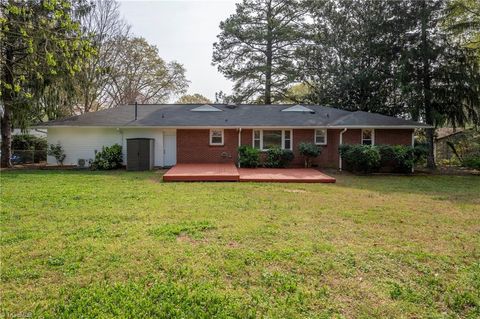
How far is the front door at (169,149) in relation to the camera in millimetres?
16344

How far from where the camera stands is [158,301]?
2.85 metres

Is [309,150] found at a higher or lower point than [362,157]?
higher

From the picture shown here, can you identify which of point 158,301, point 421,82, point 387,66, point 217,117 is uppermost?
point 387,66

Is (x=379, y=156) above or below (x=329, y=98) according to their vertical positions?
below

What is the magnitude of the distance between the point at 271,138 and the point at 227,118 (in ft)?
9.31

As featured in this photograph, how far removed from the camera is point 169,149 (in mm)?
16375

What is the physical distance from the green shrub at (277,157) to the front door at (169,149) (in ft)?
17.1

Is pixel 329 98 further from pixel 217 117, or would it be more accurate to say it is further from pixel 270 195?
pixel 270 195

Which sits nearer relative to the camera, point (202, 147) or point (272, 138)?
point (202, 147)

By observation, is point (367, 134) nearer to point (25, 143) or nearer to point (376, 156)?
point (376, 156)

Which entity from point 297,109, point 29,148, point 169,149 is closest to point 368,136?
point 297,109

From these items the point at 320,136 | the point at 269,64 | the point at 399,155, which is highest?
the point at 269,64

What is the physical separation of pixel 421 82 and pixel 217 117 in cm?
1239

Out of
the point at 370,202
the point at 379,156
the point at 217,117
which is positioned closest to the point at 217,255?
the point at 370,202
